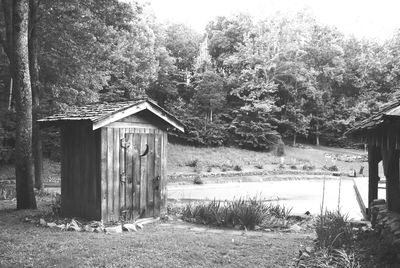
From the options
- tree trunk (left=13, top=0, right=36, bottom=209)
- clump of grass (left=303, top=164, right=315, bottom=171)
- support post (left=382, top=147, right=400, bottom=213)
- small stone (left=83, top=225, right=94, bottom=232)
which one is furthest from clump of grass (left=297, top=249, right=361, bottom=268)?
clump of grass (left=303, top=164, right=315, bottom=171)

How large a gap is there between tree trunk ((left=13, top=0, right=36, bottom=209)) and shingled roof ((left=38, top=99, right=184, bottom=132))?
66 cm

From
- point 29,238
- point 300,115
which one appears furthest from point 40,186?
point 300,115

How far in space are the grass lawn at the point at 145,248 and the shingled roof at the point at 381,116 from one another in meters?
2.41

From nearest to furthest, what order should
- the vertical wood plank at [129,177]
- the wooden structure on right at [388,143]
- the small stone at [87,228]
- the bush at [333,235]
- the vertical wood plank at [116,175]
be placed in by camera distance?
the bush at [333,235]
the wooden structure on right at [388,143]
the small stone at [87,228]
the vertical wood plank at [116,175]
the vertical wood plank at [129,177]

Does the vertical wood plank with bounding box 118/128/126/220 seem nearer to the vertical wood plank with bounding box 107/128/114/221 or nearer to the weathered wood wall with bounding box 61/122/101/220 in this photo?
the vertical wood plank with bounding box 107/128/114/221

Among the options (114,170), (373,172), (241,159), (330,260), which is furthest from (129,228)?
(241,159)

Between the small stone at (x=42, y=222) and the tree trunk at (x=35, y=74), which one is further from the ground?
the tree trunk at (x=35, y=74)

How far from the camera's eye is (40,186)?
1384cm

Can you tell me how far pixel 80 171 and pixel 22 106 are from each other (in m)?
2.45

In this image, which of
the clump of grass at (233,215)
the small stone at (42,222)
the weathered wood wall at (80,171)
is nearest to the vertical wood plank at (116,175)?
the weathered wood wall at (80,171)

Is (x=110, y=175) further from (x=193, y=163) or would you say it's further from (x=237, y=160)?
(x=237, y=160)

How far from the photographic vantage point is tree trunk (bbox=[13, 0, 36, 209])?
941 centimetres

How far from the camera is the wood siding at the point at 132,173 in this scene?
8.56m

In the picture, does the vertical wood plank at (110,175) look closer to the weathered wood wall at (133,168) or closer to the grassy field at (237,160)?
the weathered wood wall at (133,168)
